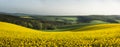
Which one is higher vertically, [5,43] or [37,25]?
[5,43]

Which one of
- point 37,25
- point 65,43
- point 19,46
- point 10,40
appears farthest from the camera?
point 37,25

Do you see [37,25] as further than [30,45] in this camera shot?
Yes

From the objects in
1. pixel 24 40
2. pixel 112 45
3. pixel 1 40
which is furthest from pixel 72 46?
pixel 1 40

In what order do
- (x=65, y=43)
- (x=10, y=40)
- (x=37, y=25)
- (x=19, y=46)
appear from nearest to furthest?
(x=19, y=46), (x=65, y=43), (x=10, y=40), (x=37, y=25)

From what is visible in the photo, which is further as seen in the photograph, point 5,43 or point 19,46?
point 5,43

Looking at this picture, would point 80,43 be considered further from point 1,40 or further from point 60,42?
point 1,40

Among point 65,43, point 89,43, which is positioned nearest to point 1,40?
point 65,43

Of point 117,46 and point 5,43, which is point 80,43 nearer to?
point 117,46

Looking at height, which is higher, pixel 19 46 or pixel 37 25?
pixel 19 46

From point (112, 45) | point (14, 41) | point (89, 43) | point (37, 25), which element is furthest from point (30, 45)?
point (37, 25)
